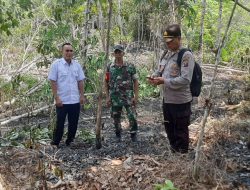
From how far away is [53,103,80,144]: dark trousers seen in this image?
5992 millimetres

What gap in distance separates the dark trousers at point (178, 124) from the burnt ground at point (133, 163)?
0.50ft

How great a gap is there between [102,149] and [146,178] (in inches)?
65.7

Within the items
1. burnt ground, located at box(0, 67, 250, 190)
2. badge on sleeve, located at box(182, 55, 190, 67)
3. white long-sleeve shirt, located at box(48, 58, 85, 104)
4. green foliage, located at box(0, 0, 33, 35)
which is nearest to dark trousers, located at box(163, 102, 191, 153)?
burnt ground, located at box(0, 67, 250, 190)

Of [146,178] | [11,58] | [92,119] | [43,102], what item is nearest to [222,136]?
[146,178]

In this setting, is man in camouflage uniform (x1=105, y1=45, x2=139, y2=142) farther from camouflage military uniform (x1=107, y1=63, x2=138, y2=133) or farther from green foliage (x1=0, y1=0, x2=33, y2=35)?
green foliage (x1=0, y1=0, x2=33, y2=35)

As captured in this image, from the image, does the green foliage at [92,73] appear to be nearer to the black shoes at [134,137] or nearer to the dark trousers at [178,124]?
the black shoes at [134,137]

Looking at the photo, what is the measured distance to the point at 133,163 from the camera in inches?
187

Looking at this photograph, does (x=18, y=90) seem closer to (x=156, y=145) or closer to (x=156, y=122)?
(x=156, y=122)

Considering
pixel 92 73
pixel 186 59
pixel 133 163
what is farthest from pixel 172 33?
pixel 92 73

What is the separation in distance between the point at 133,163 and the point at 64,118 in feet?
5.55

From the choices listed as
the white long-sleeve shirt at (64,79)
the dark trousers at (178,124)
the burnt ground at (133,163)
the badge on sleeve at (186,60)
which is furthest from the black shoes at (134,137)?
the badge on sleeve at (186,60)

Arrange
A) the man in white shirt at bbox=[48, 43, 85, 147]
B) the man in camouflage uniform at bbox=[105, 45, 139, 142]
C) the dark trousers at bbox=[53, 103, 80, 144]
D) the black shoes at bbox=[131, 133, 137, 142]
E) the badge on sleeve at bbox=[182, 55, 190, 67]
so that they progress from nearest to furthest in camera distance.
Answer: the badge on sleeve at bbox=[182, 55, 190, 67] < the man in white shirt at bbox=[48, 43, 85, 147] < the dark trousers at bbox=[53, 103, 80, 144] < the man in camouflage uniform at bbox=[105, 45, 139, 142] < the black shoes at bbox=[131, 133, 137, 142]

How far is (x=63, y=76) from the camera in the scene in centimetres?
593

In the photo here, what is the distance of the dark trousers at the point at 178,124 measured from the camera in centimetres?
470
